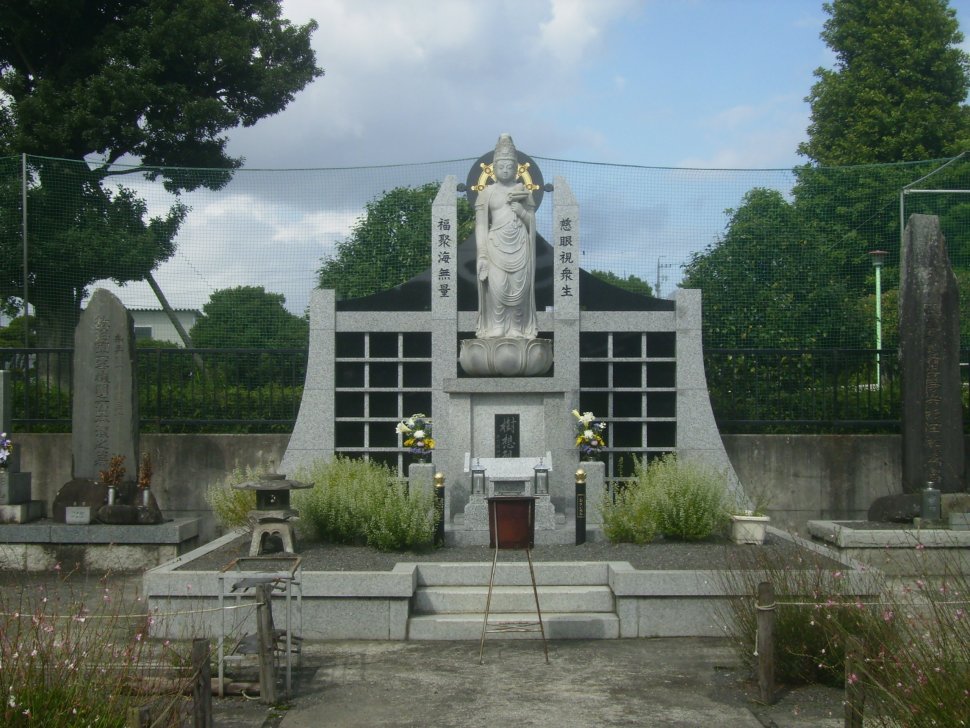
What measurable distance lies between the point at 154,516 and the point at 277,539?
6.16 feet

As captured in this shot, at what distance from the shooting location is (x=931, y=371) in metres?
10.4

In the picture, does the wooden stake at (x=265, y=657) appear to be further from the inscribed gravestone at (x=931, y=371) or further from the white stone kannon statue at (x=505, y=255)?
the inscribed gravestone at (x=931, y=371)

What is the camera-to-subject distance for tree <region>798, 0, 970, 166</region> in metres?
23.2

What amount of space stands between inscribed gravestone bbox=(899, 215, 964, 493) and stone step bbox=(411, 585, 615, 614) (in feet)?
13.3

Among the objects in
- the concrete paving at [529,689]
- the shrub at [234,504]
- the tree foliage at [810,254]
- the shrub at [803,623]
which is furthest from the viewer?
the tree foliage at [810,254]

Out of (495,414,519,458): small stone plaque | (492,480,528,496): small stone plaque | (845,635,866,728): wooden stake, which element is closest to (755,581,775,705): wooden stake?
(845,635,866,728): wooden stake

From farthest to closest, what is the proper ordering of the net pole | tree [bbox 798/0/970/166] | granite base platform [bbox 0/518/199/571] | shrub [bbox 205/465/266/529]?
tree [bbox 798/0/970/166], the net pole, shrub [bbox 205/465/266/529], granite base platform [bbox 0/518/199/571]

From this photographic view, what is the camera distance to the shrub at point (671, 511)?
9531mm

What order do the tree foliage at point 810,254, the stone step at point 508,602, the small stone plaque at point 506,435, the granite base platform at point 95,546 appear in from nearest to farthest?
the stone step at point 508,602 < the granite base platform at point 95,546 < the small stone plaque at point 506,435 < the tree foliage at point 810,254

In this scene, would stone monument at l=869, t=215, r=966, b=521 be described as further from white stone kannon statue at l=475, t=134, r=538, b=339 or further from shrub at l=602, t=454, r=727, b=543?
white stone kannon statue at l=475, t=134, r=538, b=339

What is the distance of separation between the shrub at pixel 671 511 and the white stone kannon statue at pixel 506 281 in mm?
2188

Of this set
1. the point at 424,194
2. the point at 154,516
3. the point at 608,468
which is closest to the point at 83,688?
the point at 154,516

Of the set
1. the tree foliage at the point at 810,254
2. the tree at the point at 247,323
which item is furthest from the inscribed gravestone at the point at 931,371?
the tree at the point at 247,323

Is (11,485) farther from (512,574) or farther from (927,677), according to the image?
(927,677)
